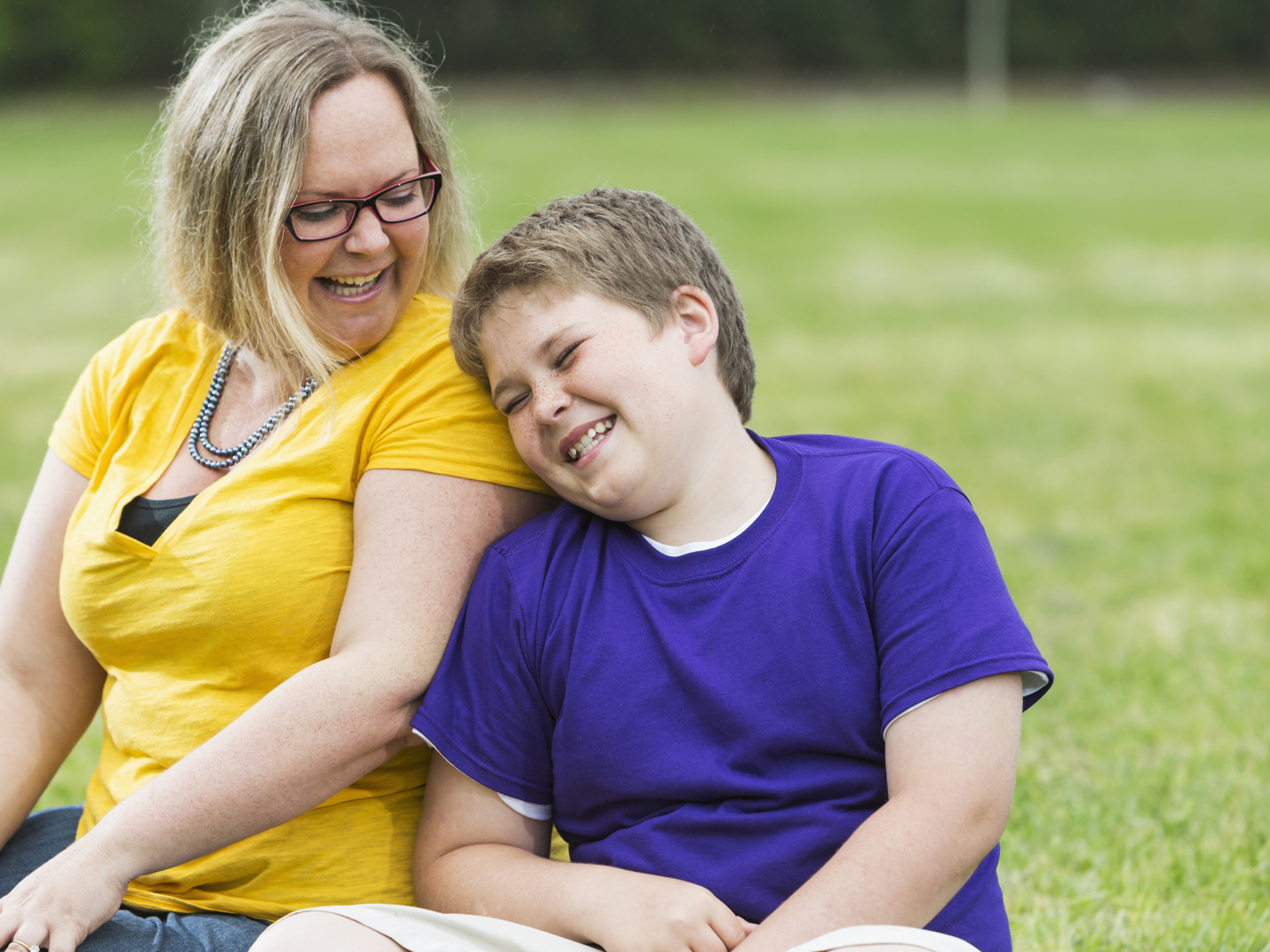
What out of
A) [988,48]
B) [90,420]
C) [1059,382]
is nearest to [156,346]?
[90,420]

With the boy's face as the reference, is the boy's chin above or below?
below

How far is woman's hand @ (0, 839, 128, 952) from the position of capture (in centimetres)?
170

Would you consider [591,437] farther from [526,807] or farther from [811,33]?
[811,33]

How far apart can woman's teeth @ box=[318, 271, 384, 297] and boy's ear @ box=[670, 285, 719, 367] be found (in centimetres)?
48

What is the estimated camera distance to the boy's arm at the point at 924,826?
158 cm

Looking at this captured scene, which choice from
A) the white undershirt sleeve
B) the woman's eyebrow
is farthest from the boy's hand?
the woman's eyebrow

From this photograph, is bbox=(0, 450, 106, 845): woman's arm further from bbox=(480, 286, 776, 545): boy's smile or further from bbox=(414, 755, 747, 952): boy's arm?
bbox=(480, 286, 776, 545): boy's smile

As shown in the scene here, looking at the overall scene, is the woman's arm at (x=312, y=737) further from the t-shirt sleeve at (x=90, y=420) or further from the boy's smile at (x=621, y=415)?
the t-shirt sleeve at (x=90, y=420)

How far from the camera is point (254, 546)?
189cm

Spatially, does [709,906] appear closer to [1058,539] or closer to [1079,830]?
[1079,830]

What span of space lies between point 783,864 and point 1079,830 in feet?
5.19

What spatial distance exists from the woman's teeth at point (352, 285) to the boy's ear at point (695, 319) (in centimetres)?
48

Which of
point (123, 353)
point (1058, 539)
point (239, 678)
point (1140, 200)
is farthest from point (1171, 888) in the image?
point (1140, 200)

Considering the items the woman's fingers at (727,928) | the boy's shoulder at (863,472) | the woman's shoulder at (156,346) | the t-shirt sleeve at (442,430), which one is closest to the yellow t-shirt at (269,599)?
the t-shirt sleeve at (442,430)
